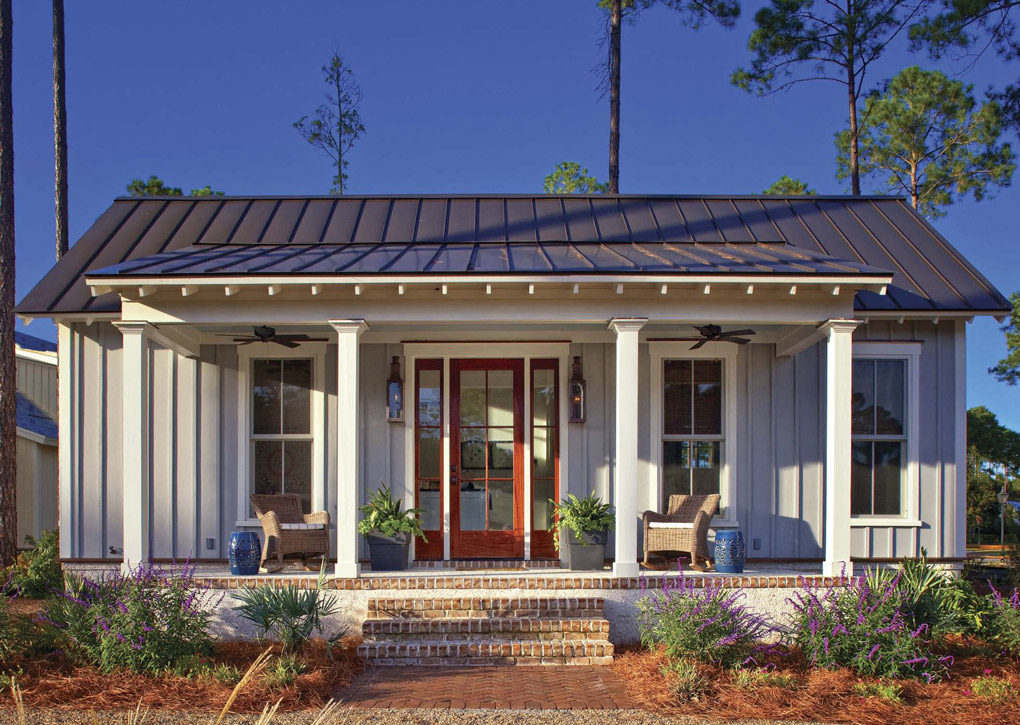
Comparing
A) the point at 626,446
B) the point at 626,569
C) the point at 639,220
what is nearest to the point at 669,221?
the point at 639,220

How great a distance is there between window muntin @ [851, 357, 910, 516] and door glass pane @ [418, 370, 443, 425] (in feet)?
14.1

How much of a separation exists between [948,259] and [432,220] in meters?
5.59

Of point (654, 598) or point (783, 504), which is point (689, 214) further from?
point (654, 598)

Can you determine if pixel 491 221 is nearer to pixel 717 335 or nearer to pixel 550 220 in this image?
pixel 550 220

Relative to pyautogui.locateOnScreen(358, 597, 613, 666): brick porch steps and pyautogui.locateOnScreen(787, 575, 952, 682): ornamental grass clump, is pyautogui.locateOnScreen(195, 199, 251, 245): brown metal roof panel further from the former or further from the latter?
pyautogui.locateOnScreen(787, 575, 952, 682): ornamental grass clump

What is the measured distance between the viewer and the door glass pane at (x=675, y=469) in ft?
30.8

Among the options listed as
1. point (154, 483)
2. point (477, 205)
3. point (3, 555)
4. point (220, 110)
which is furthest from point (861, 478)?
point (220, 110)

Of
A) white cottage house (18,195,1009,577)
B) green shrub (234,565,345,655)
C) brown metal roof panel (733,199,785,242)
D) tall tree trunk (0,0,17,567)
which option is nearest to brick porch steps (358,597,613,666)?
green shrub (234,565,345,655)

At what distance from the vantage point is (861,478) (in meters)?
9.24

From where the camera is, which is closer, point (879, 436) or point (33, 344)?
point (879, 436)

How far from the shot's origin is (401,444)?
945 centimetres

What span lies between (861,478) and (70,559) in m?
8.01

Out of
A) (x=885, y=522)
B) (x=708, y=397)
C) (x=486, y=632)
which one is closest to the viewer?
(x=486, y=632)

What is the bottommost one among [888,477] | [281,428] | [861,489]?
[861,489]
